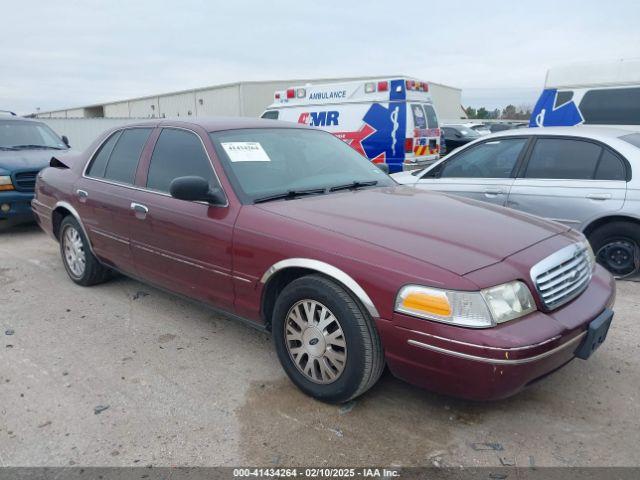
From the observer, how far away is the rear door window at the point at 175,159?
3584 millimetres

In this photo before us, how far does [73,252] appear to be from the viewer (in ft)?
16.4

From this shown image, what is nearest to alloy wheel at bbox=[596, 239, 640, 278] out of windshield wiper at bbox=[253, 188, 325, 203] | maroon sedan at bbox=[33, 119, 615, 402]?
maroon sedan at bbox=[33, 119, 615, 402]

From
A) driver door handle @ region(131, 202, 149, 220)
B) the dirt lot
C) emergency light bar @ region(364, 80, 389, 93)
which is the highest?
emergency light bar @ region(364, 80, 389, 93)

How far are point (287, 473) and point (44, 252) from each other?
5.33m

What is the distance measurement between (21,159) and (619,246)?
7.77 m

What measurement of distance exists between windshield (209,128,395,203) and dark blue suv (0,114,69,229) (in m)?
4.84

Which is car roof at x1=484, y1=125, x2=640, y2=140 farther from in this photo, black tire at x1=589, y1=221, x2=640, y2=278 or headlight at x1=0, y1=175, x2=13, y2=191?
headlight at x1=0, y1=175, x2=13, y2=191

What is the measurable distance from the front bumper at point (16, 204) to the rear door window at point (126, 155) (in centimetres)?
344

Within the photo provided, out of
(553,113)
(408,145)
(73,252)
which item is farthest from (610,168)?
(73,252)

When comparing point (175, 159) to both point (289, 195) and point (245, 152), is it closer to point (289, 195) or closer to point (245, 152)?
point (245, 152)

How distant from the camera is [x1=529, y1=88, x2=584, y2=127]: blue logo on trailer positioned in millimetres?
8172

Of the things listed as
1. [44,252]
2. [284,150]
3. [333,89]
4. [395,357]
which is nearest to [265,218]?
[284,150]

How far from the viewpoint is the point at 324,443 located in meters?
2.60

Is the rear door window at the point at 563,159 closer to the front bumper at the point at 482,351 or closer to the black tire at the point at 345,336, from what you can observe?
the front bumper at the point at 482,351
